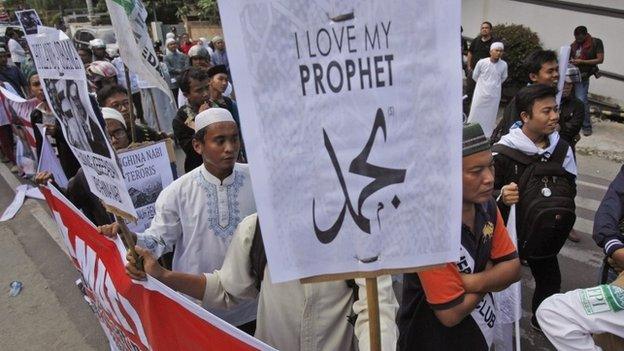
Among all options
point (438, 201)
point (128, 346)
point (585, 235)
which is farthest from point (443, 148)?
point (585, 235)

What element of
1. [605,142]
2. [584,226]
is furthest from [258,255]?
[605,142]

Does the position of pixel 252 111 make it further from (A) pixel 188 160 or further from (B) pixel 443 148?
(A) pixel 188 160

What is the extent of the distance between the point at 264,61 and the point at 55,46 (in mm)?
963

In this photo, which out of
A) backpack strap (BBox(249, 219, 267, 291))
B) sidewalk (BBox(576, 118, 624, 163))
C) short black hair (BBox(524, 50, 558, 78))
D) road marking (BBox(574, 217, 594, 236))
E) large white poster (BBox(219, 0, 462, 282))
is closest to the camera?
large white poster (BBox(219, 0, 462, 282))

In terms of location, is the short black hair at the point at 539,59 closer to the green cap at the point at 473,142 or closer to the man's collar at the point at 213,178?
the green cap at the point at 473,142

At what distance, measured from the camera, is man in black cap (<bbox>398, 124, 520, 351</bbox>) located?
1.72 m

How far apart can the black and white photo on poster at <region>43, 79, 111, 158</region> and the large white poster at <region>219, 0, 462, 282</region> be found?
0.75 metres

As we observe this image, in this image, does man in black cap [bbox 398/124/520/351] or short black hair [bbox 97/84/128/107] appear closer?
man in black cap [bbox 398/124/520/351]

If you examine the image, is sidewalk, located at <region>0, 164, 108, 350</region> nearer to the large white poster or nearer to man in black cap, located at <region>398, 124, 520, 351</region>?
man in black cap, located at <region>398, 124, 520, 351</region>

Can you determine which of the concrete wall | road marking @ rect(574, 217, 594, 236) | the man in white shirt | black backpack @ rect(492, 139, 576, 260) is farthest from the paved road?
the concrete wall

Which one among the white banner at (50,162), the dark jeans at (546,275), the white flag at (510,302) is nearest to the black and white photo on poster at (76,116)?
the white flag at (510,302)

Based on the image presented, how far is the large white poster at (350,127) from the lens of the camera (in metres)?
1.05

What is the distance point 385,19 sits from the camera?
1060 mm

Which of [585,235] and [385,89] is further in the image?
[585,235]
